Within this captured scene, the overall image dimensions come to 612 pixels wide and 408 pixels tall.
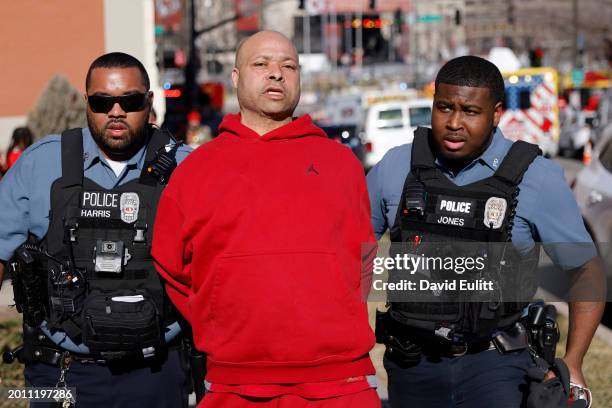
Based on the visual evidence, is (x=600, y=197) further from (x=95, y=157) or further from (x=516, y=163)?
(x=95, y=157)

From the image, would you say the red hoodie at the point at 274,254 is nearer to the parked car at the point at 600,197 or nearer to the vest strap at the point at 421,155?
the vest strap at the point at 421,155

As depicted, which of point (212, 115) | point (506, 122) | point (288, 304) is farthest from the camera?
Result: point (212, 115)

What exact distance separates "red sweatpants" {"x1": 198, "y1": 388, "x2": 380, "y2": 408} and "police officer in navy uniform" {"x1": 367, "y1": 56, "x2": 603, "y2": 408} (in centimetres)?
69

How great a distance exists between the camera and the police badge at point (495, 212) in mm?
3912

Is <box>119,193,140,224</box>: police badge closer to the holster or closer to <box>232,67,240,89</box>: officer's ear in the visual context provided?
<box>232,67,240,89</box>: officer's ear

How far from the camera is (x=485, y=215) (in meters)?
3.93

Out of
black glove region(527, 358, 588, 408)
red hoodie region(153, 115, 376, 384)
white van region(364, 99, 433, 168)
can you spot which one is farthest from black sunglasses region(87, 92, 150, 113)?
white van region(364, 99, 433, 168)

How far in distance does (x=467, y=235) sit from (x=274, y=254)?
1.03m

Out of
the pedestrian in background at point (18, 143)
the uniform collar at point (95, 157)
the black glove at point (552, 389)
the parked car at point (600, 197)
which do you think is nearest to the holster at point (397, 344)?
the black glove at point (552, 389)

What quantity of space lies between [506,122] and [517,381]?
22489 millimetres

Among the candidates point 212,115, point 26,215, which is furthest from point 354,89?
point 26,215

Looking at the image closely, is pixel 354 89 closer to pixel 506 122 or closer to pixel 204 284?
pixel 506 122

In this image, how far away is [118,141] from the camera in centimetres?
421

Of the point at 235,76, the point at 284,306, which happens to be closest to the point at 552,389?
the point at 284,306
